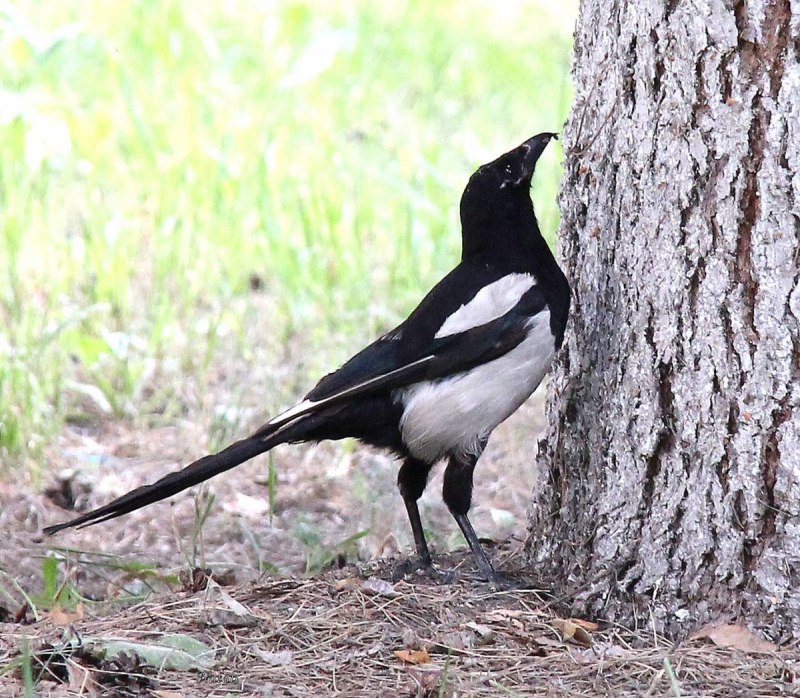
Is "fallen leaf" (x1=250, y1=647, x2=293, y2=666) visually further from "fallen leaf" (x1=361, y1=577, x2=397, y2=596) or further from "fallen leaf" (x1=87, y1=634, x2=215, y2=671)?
"fallen leaf" (x1=361, y1=577, x2=397, y2=596)

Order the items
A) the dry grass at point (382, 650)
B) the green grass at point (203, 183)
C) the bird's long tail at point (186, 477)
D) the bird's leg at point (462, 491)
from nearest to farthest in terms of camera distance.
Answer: the dry grass at point (382, 650)
the bird's long tail at point (186, 477)
the bird's leg at point (462, 491)
the green grass at point (203, 183)

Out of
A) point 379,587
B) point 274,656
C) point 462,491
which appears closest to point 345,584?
point 379,587

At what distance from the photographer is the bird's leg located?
3033 mm

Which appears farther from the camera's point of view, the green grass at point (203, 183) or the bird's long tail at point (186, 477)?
the green grass at point (203, 183)

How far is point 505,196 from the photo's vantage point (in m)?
3.09

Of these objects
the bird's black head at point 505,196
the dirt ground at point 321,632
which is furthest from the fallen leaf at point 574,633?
the bird's black head at point 505,196

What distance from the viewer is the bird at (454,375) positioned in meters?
2.86

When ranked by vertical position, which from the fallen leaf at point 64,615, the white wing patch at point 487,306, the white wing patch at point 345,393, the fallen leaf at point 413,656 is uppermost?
the white wing patch at point 487,306

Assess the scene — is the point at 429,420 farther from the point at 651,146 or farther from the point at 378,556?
the point at 651,146

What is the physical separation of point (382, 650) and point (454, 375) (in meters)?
0.72

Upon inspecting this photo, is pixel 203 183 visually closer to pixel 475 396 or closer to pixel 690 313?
pixel 475 396

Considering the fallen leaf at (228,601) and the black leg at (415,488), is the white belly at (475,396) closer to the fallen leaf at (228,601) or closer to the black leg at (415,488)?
the black leg at (415,488)

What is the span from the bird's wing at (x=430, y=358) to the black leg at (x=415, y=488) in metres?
0.27

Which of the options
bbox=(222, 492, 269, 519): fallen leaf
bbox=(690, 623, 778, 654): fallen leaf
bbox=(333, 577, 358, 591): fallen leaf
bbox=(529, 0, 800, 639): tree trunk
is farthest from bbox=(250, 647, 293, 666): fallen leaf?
bbox=(222, 492, 269, 519): fallen leaf
